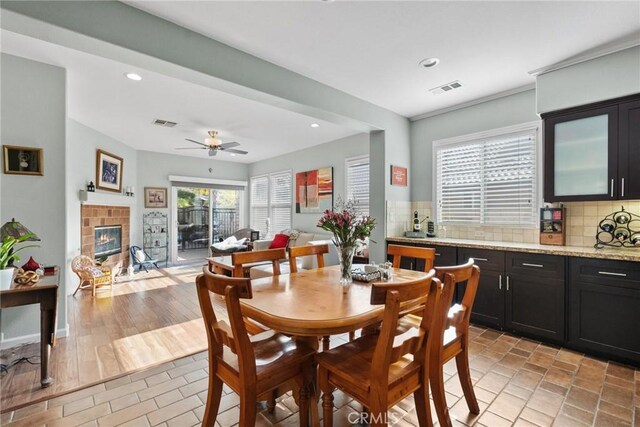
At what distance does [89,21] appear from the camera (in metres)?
1.90

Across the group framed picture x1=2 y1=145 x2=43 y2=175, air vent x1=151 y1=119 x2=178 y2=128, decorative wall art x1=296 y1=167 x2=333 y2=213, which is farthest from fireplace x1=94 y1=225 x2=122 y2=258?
decorative wall art x1=296 y1=167 x2=333 y2=213

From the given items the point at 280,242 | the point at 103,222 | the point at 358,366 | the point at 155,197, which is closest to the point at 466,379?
the point at 358,366

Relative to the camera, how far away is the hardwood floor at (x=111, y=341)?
2.23 meters

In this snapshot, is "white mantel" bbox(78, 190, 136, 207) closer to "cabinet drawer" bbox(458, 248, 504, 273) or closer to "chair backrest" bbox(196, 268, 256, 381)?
"chair backrest" bbox(196, 268, 256, 381)

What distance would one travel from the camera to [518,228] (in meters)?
3.50

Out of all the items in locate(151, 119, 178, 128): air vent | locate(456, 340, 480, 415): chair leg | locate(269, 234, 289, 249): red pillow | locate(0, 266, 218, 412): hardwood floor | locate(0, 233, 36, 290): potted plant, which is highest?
locate(151, 119, 178, 128): air vent

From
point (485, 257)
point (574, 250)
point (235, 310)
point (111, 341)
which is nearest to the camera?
point (235, 310)

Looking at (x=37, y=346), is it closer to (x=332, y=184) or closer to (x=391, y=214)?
(x=391, y=214)

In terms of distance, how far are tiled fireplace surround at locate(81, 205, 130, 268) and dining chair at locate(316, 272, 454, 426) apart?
5.21 meters

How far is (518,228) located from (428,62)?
7.38 ft

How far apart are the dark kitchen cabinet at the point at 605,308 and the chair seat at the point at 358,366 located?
7.02ft

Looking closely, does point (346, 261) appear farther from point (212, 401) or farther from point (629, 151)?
point (629, 151)

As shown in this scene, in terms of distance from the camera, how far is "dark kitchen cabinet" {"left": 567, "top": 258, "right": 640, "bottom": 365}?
7.85 ft

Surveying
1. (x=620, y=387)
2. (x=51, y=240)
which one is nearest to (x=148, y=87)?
(x=51, y=240)
